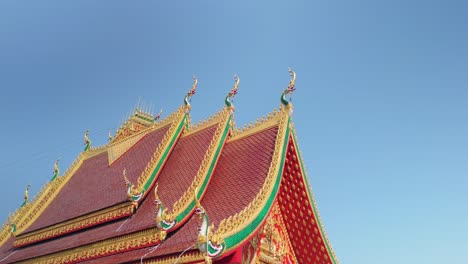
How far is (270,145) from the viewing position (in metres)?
10.6

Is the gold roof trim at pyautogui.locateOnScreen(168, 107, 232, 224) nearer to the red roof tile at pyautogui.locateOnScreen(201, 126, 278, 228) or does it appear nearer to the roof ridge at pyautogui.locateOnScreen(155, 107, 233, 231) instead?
the roof ridge at pyautogui.locateOnScreen(155, 107, 233, 231)

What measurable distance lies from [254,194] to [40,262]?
5.47m

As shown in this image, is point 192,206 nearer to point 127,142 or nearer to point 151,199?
point 151,199

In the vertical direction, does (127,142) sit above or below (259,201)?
above

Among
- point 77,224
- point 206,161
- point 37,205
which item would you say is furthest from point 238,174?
point 37,205

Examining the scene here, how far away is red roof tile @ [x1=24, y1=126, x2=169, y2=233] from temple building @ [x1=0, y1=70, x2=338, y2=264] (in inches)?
1.6

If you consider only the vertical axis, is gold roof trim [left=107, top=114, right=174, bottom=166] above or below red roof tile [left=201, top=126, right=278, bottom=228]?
above

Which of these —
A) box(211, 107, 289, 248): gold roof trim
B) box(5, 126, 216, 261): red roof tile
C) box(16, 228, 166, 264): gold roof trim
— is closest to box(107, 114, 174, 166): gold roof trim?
box(5, 126, 216, 261): red roof tile

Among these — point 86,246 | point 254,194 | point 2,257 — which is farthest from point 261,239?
point 2,257

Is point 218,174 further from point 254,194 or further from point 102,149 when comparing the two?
point 102,149

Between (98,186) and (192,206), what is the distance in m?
4.62

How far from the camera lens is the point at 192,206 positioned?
9.23m

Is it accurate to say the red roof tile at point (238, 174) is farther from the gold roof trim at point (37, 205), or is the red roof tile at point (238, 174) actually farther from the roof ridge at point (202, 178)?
the gold roof trim at point (37, 205)

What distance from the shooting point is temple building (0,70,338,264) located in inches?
334
